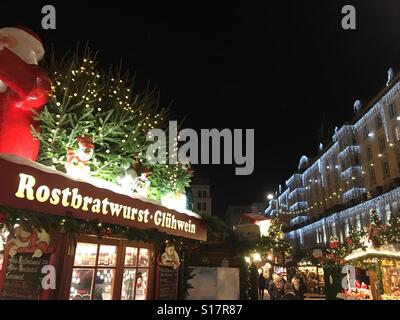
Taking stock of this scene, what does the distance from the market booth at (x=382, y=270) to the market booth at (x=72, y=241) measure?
11768 millimetres

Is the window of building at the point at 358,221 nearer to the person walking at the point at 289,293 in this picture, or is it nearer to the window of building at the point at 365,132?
the window of building at the point at 365,132

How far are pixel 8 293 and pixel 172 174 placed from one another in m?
5.83

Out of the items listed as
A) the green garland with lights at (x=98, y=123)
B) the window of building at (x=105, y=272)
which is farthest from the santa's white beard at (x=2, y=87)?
the window of building at (x=105, y=272)

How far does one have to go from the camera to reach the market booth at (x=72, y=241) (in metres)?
5.04

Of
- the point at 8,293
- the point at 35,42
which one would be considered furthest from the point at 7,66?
the point at 8,293

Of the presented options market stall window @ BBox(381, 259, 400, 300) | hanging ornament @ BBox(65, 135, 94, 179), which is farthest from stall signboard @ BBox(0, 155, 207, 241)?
market stall window @ BBox(381, 259, 400, 300)

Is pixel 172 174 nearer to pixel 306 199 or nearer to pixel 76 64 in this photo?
pixel 76 64

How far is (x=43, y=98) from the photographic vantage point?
6418 millimetres

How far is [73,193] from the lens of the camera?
18.9ft

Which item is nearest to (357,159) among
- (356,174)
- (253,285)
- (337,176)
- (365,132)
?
(356,174)

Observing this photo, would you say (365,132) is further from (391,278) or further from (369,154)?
(391,278)

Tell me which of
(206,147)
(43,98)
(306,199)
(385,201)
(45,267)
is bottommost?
(45,267)

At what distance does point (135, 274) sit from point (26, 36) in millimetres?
6202
